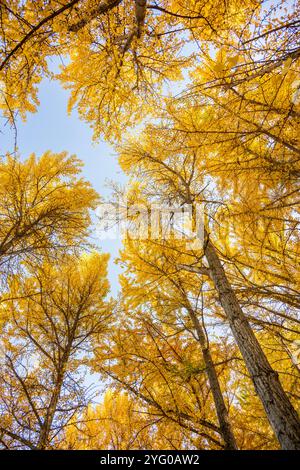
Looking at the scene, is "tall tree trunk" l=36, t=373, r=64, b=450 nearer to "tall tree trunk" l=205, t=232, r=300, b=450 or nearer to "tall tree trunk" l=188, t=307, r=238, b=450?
"tall tree trunk" l=188, t=307, r=238, b=450

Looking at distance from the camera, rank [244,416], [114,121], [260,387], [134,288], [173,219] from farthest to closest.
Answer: [173,219] < [244,416] < [134,288] < [114,121] < [260,387]

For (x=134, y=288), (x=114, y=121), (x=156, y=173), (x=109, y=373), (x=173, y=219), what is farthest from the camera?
(x=156, y=173)

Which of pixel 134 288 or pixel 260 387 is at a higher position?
pixel 134 288

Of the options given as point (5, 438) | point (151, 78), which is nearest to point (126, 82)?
point (151, 78)

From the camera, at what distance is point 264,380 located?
2.74m

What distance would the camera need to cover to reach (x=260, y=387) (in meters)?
2.74

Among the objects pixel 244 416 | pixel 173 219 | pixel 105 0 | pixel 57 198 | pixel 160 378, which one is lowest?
pixel 244 416

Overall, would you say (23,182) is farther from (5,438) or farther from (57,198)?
(5,438)

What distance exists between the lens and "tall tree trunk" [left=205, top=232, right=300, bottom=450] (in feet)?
7.74

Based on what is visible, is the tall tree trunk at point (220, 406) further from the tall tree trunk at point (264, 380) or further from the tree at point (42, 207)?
the tree at point (42, 207)

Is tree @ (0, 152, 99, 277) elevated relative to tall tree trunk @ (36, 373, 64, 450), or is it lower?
elevated

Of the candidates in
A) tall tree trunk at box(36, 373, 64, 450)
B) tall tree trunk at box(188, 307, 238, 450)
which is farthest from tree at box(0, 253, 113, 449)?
tall tree trunk at box(188, 307, 238, 450)

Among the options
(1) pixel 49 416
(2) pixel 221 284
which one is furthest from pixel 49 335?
(2) pixel 221 284
